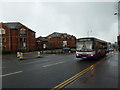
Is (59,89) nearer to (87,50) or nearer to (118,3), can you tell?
(87,50)

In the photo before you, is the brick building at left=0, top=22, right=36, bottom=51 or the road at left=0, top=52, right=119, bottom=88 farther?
the brick building at left=0, top=22, right=36, bottom=51

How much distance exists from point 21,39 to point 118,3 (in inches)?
1561

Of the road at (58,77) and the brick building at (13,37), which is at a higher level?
the brick building at (13,37)

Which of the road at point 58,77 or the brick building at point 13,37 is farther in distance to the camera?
the brick building at point 13,37

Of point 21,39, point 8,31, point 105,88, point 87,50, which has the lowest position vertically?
point 105,88

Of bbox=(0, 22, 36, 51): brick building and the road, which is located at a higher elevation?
bbox=(0, 22, 36, 51): brick building

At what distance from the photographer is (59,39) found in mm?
86125

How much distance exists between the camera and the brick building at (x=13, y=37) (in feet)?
152

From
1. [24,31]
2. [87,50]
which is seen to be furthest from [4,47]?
[87,50]

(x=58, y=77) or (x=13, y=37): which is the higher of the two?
(x=13, y=37)

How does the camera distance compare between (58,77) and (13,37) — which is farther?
(13,37)

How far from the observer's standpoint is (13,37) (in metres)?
47.4

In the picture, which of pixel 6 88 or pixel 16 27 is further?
pixel 16 27

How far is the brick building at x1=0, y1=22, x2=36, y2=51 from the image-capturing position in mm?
46478
